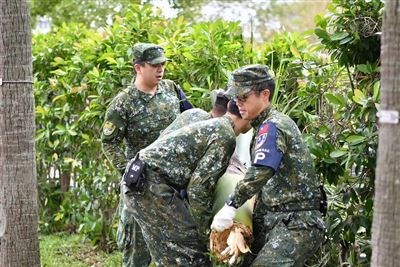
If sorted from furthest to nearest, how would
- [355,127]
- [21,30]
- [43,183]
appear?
[43,183]
[21,30]
[355,127]

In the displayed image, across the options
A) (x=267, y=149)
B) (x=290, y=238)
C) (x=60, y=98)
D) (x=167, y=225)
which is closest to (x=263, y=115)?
(x=267, y=149)

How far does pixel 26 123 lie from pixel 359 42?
8.04ft

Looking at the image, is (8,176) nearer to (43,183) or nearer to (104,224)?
(104,224)

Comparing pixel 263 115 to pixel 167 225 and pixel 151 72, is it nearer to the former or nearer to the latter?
pixel 167 225

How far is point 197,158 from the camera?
5.25m

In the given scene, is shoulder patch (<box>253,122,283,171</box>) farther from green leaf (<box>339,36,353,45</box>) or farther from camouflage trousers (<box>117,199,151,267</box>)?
camouflage trousers (<box>117,199,151,267</box>)

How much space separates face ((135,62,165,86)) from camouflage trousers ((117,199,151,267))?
3.47 ft

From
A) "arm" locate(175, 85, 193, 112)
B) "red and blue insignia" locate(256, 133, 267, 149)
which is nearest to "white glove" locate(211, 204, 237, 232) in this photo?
"red and blue insignia" locate(256, 133, 267, 149)

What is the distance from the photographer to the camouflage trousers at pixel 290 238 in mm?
4812

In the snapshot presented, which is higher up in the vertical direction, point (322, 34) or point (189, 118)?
point (322, 34)

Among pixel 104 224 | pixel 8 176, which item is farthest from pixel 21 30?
pixel 104 224

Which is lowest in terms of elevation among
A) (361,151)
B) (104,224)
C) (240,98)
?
(104,224)

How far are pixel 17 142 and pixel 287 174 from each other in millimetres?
2064

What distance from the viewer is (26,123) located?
5738 millimetres
